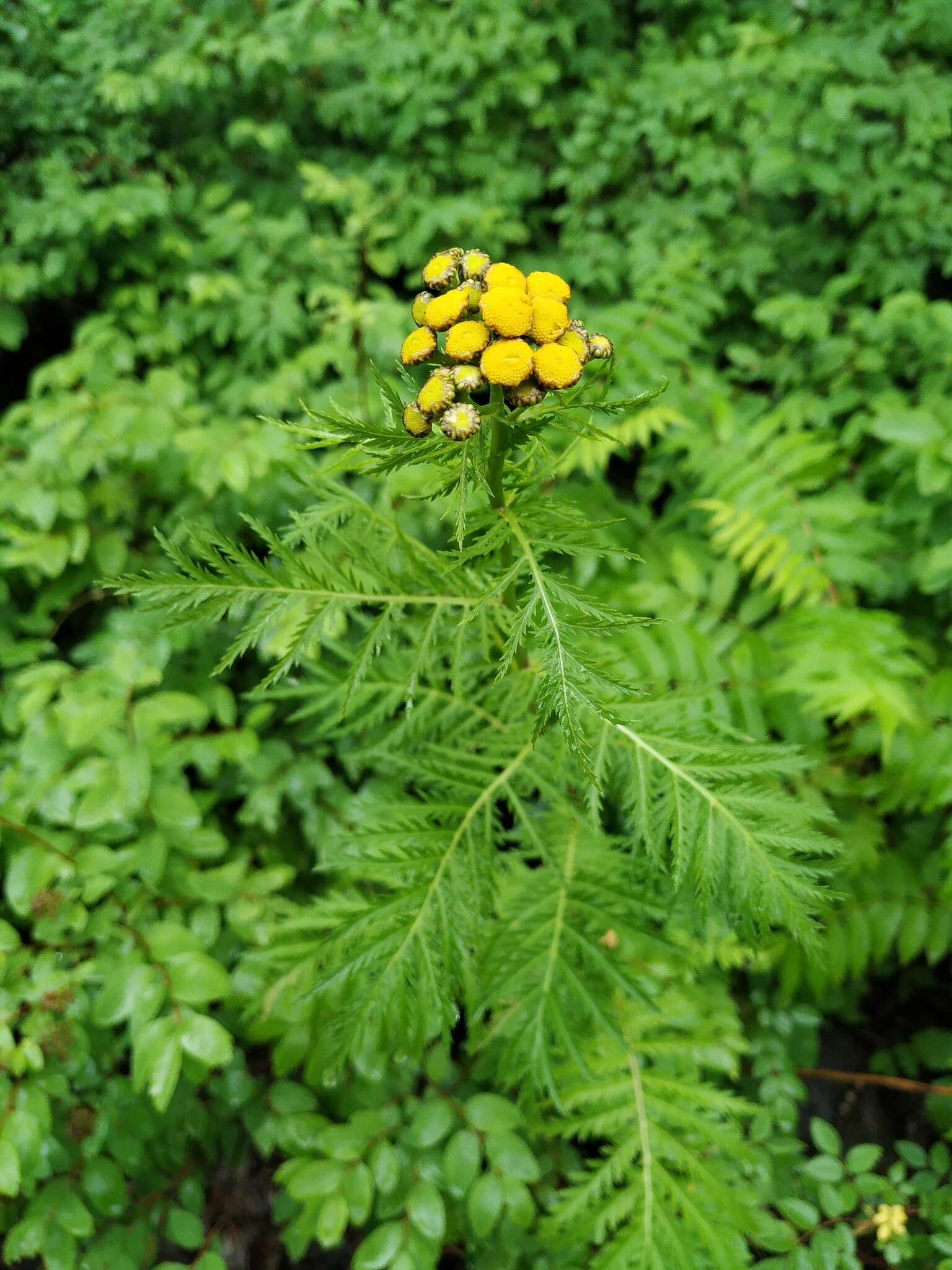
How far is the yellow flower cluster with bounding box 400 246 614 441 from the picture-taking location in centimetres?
74

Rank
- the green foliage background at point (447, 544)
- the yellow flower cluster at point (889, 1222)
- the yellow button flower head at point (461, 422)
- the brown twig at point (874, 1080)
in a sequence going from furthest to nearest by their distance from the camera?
the brown twig at point (874, 1080)
the yellow flower cluster at point (889, 1222)
the green foliage background at point (447, 544)
the yellow button flower head at point (461, 422)

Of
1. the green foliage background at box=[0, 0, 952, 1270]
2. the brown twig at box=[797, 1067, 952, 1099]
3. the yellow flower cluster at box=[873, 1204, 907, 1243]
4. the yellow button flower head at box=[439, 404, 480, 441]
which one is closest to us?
the yellow button flower head at box=[439, 404, 480, 441]

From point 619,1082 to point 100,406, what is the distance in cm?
192

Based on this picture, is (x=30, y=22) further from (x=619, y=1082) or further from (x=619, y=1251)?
(x=619, y=1251)

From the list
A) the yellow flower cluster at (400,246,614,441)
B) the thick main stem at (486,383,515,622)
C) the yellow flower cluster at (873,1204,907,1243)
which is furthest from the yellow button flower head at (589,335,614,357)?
the yellow flower cluster at (873,1204,907,1243)

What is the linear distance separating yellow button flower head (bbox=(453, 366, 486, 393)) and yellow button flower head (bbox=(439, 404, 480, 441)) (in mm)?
20

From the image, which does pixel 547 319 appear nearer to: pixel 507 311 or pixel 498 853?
pixel 507 311

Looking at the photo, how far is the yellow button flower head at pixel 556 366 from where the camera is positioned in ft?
2.42

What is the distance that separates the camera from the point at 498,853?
1218mm

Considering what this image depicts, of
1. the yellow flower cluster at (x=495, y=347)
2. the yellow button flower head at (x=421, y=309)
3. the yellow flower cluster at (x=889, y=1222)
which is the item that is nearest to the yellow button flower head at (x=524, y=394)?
the yellow flower cluster at (x=495, y=347)

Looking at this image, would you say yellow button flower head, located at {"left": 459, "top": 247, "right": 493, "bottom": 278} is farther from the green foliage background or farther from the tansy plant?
the green foliage background

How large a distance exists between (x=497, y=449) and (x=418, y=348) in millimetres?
143

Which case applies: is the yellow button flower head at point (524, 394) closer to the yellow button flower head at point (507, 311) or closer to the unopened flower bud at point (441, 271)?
the yellow button flower head at point (507, 311)

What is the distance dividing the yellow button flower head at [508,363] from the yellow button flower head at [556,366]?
0.01 metres
